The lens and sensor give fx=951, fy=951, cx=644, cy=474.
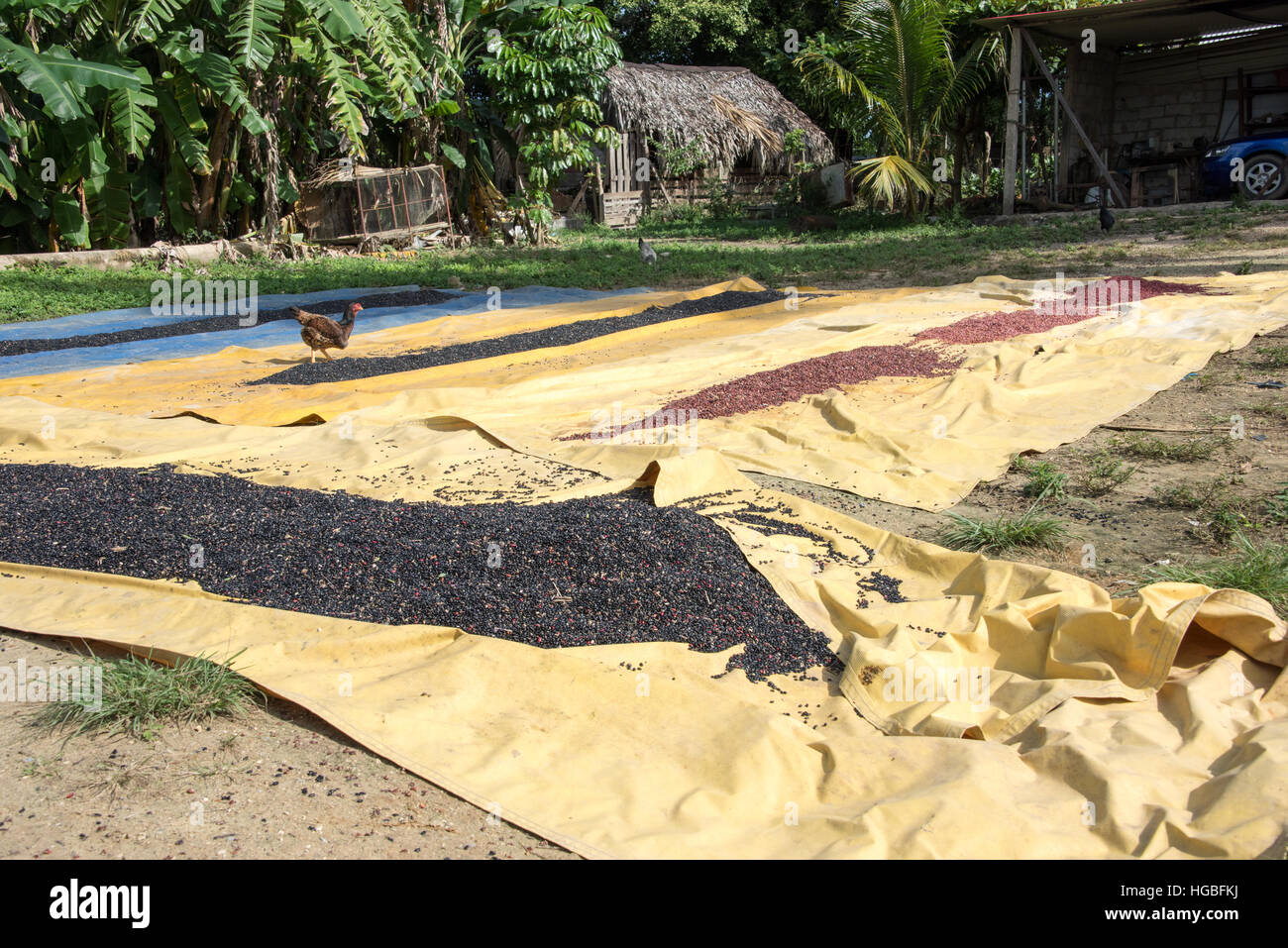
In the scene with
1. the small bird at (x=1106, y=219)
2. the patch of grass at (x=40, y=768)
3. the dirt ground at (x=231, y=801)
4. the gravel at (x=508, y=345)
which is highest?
the small bird at (x=1106, y=219)

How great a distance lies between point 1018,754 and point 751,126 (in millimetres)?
19485

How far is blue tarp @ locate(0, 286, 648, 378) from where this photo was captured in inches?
288

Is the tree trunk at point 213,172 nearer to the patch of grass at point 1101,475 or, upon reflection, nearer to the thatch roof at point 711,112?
the thatch roof at point 711,112

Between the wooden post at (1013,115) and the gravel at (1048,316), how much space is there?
654 centimetres

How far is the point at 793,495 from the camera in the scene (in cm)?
413

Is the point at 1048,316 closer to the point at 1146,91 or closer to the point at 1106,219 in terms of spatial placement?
the point at 1106,219

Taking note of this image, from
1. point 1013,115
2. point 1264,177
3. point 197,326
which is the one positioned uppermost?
point 1013,115

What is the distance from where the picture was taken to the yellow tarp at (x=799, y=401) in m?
4.72

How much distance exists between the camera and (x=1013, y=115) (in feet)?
48.8

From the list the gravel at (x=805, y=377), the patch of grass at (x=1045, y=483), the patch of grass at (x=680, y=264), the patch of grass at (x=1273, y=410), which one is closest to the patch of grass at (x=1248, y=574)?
the patch of grass at (x=1045, y=483)

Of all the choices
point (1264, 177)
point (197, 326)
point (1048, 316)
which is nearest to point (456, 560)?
point (1048, 316)

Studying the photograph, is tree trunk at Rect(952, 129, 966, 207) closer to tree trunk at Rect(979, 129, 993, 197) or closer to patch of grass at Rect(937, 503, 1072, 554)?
tree trunk at Rect(979, 129, 993, 197)

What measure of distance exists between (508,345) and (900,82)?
10435 mm
